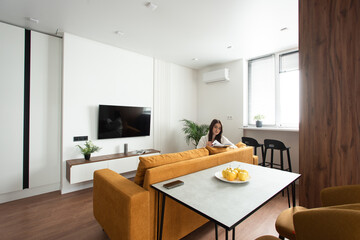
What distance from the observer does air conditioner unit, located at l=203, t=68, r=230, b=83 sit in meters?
4.53

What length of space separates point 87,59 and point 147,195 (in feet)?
9.89

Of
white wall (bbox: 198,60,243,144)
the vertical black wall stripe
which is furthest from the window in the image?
the vertical black wall stripe

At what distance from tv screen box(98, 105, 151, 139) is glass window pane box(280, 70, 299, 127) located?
122 inches

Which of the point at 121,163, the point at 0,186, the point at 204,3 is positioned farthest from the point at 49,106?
the point at 204,3

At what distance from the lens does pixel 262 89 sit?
4246 mm

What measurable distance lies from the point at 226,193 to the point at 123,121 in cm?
294

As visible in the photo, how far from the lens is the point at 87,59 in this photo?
3283 mm

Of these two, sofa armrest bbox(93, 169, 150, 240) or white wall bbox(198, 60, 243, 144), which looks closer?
sofa armrest bbox(93, 169, 150, 240)

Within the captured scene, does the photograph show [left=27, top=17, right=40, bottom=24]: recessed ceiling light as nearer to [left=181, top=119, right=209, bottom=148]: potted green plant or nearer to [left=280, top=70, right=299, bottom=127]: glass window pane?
[left=181, top=119, right=209, bottom=148]: potted green plant

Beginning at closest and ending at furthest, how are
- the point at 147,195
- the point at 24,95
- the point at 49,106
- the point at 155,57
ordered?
the point at 147,195
the point at 24,95
the point at 49,106
the point at 155,57

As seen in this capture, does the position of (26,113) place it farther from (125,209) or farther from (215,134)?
(215,134)

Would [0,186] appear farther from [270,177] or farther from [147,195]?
[270,177]

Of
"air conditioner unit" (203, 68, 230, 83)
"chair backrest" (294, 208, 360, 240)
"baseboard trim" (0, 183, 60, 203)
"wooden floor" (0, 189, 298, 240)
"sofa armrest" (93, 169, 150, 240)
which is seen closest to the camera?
"chair backrest" (294, 208, 360, 240)

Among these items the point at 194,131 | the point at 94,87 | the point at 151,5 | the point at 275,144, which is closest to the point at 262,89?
the point at 275,144
